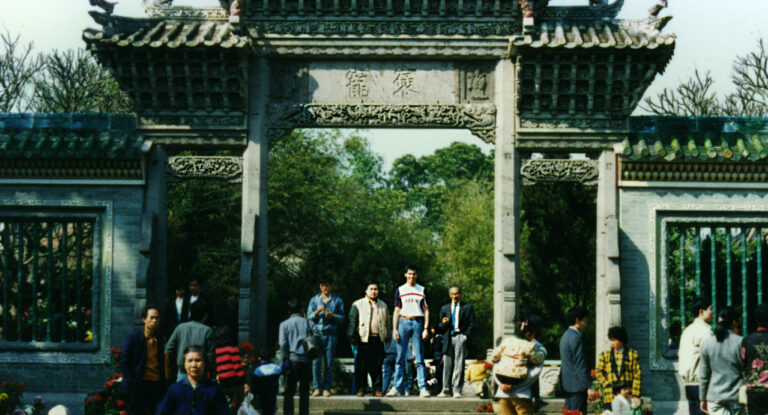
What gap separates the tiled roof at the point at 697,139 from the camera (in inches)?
556

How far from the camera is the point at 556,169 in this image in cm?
1455

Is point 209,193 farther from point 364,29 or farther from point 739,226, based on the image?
point 739,226

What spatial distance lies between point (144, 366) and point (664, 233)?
7.63 metres

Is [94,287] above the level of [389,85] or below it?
below

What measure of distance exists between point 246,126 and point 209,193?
13327 millimetres

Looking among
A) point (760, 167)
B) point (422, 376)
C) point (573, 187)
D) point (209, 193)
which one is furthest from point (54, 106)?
point (760, 167)

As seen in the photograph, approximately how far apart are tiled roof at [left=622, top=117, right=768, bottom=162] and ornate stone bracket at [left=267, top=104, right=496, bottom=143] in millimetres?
1973

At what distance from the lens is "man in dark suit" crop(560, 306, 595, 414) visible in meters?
10.2

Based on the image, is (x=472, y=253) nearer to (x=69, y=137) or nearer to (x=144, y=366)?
(x=69, y=137)

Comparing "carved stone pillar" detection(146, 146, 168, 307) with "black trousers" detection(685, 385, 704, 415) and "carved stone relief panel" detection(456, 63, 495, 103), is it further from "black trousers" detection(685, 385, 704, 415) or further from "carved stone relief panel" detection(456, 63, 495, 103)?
"black trousers" detection(685, 385, 704, 415)

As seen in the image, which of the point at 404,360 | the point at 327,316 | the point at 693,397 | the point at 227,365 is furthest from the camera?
the point at 404,360

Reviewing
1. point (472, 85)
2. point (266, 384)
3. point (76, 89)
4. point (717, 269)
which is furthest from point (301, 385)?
point (76, 89)

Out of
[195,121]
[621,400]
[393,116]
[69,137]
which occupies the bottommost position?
[621,400]

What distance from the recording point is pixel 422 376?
1363cm
